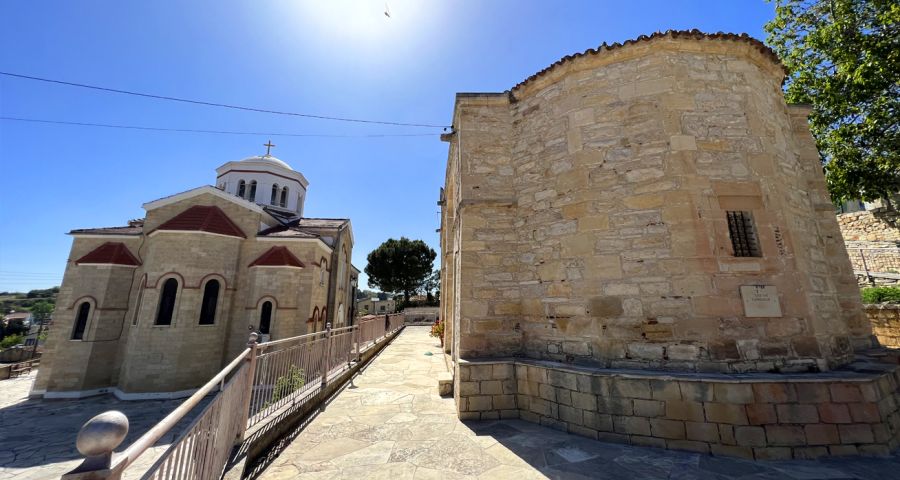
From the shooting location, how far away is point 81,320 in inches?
448

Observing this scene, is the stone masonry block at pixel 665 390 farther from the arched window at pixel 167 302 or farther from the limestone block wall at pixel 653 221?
the arched window at pixel 167 302

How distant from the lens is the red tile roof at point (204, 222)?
11.3 m

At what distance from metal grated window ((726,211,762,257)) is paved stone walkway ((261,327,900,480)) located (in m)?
2.58

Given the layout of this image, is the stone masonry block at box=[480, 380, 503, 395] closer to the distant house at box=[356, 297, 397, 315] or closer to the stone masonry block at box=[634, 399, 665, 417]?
the stone masonry block at box=[634, 399, 665, 417]

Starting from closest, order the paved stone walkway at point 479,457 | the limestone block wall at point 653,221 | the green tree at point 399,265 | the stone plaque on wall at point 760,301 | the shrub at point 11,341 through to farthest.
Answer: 1. the paved stone walkway at point 479,457
2. the stone plaque on wall at point 760,301
3. the limestone block wall at point 653,221
4. the shrub at point 11,341
5. the green tree at point 399,265

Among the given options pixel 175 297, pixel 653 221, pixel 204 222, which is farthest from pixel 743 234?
pixel 175 297

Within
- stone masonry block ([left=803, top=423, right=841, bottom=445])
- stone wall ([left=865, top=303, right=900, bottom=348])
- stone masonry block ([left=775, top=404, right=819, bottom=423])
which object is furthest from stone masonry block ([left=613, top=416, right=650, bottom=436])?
stone wall ([left=865, top=303, right=900, bottom=348])

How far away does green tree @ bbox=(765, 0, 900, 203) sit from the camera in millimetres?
8438

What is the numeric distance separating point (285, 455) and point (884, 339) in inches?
586


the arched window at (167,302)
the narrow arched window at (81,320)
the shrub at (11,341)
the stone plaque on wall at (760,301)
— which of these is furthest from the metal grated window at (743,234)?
the shrub at (11,341)

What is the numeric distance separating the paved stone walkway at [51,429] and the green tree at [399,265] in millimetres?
27920

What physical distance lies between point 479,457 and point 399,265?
35527 millimetres

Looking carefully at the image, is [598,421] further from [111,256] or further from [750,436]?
[111,256]

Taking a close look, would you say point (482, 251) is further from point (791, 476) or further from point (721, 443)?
point (791, 476)
